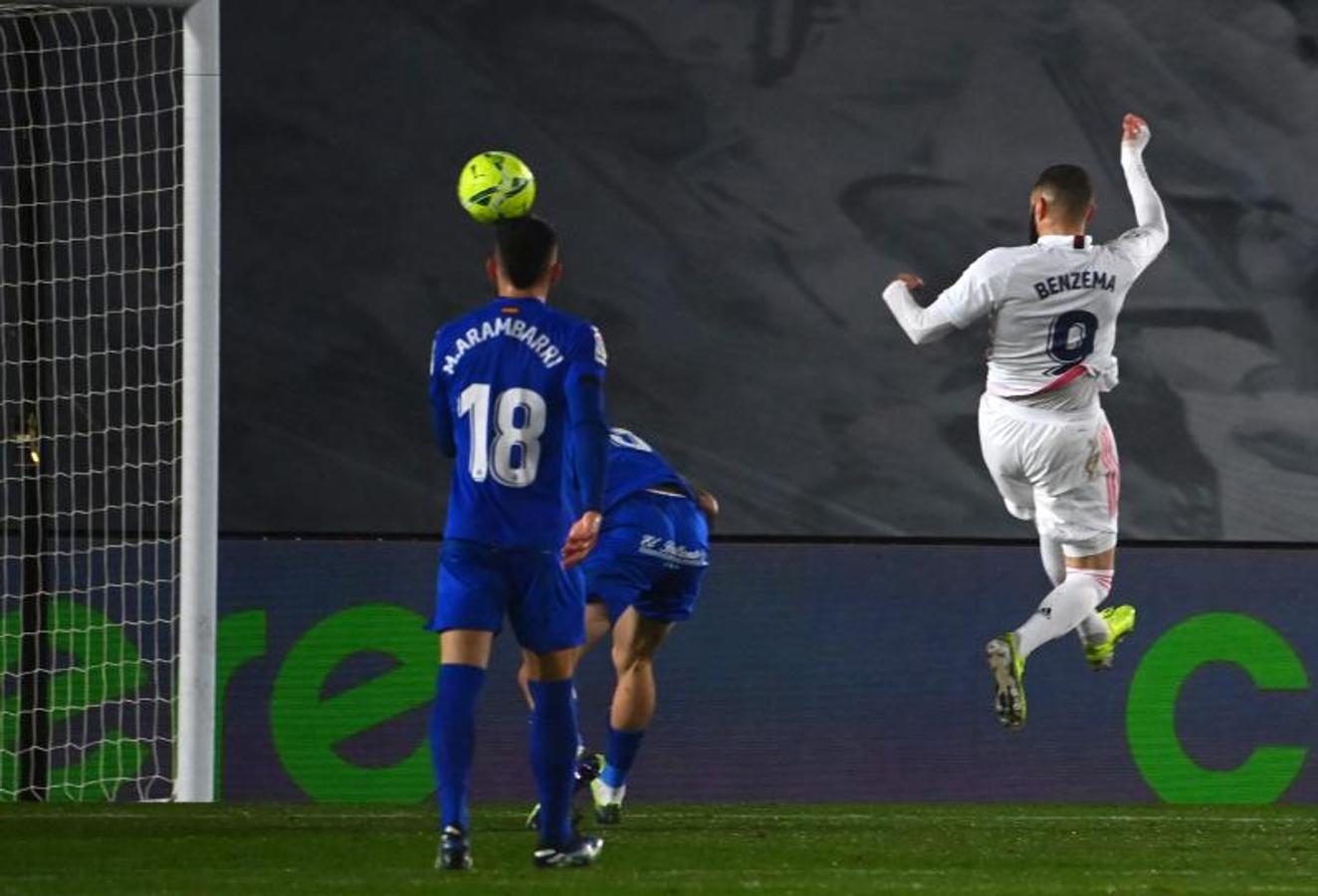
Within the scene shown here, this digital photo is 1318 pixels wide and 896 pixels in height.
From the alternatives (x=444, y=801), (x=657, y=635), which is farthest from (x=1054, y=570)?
(x=444, y=801)

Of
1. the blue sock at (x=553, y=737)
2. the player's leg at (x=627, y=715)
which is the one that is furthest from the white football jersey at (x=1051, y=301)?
the blue sock at (x=553, y=737)

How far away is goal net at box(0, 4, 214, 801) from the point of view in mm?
11344

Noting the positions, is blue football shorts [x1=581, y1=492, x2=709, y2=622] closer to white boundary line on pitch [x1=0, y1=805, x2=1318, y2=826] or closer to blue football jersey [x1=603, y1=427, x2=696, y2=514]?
blue football jersey [x1=603, y1=427, x2=696, y2=514]

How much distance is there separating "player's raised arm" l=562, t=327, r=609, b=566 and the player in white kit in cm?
249

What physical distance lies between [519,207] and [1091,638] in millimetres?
2736

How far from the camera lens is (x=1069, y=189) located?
8.95 m

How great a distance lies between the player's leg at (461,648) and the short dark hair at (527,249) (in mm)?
706

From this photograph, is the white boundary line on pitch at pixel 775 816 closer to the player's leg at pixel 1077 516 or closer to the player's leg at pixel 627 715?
the player's leg at pixel 627 715

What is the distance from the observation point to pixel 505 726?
38.5 feet

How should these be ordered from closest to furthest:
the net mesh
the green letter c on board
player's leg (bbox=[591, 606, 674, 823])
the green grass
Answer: the green grass
player's leg (bbox=[591, 606, 674, 823])
the net mesh
the green letter c on board

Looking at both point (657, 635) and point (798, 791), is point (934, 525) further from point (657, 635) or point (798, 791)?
point (657, 635)

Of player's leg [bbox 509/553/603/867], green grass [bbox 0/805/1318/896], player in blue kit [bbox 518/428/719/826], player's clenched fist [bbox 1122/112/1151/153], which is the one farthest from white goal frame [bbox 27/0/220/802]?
player's clenched fist [bbox 1122/112/1151/153]

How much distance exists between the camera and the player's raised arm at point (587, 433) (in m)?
6.54

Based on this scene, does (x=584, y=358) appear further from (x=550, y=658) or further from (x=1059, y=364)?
(x=1059, y=364)
